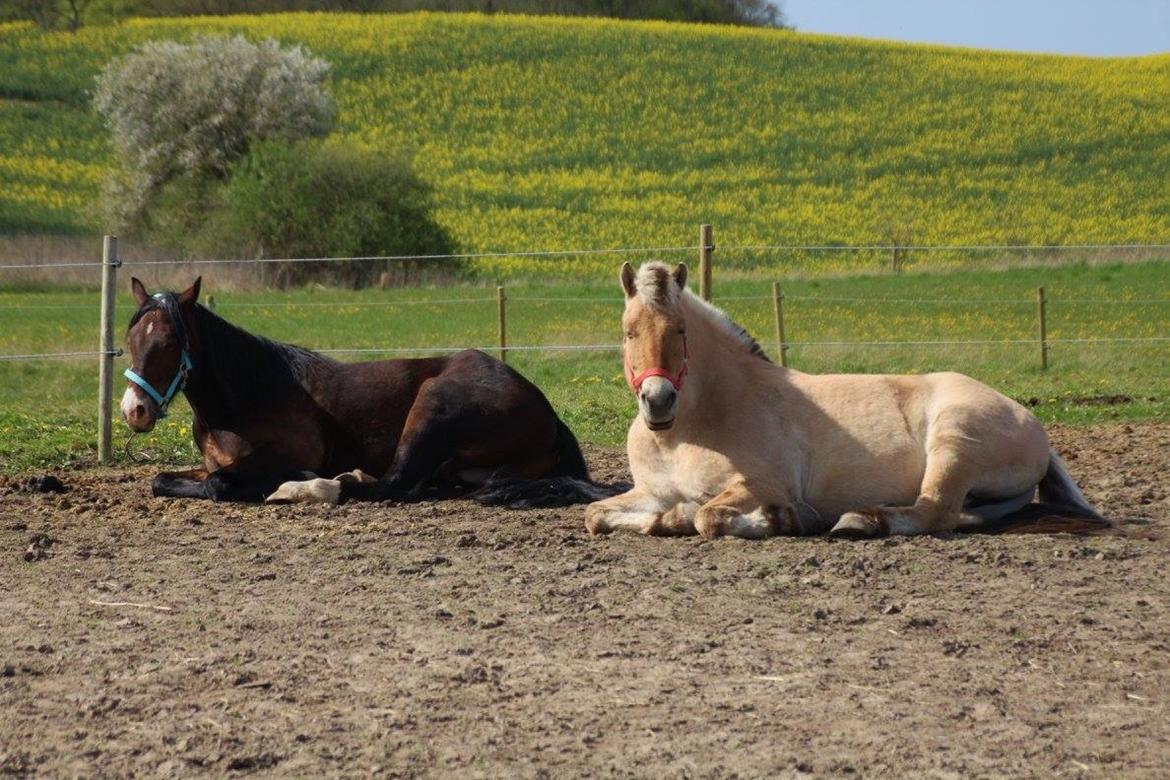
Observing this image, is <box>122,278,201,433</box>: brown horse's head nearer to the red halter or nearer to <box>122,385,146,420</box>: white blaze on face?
<box>122,385,146,420</box>: white blaze on face

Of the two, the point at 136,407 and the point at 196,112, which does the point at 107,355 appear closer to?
the point at 136,407

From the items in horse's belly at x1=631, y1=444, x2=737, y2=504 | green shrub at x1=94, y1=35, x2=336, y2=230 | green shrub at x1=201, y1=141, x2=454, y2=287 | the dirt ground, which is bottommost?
the dirt ground

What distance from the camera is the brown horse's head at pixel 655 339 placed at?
6449 millimetres

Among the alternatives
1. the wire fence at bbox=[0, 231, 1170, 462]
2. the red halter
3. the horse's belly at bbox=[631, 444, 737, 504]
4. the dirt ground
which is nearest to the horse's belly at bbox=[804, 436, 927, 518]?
the dirt ground

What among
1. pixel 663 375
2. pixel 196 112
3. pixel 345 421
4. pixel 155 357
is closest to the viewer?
pixel 663 375

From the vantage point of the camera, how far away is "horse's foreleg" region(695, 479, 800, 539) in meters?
6.64

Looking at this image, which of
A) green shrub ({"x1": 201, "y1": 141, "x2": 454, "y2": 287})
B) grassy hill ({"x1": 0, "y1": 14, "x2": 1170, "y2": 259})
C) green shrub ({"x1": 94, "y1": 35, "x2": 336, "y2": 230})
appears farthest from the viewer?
grassy hill ({"x1": 0, "y1": 14, "x2": 1170, "y2": 259})

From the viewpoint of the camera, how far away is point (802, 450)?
273 inches

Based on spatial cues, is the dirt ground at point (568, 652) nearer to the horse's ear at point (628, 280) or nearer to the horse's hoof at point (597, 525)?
the horse's hoof at point (597, 525)

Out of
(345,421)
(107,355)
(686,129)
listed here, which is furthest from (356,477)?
(686,129)

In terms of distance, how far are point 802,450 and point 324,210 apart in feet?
89.1

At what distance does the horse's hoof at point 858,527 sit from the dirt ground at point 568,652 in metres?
0.11

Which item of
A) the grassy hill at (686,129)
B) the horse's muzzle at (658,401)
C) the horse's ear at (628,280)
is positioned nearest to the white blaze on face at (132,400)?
the horse's ear at (628,280)

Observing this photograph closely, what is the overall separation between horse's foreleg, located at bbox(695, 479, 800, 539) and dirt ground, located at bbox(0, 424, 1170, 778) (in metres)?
0.13
